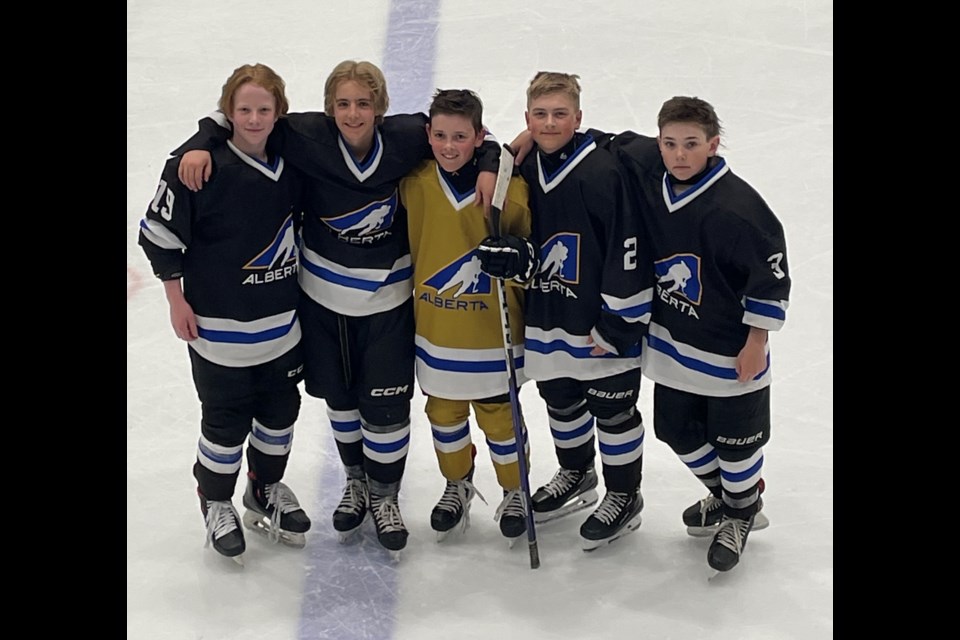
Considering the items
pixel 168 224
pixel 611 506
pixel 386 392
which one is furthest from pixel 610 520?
pixel 168 224

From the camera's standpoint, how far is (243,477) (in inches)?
156

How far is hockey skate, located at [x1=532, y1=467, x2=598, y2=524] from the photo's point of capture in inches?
147

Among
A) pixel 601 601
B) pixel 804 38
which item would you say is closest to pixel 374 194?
pixel 601 601

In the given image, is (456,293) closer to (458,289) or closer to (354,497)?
(458,289)

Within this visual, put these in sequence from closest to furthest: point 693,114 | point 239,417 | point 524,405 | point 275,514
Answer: point 693,114 → point 239,417 → point 275,514 → point 524,405

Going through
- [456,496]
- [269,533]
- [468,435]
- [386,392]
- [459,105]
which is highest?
[459,105]

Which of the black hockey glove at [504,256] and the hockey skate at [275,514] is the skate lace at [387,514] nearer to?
the hockey skate at [275,514]

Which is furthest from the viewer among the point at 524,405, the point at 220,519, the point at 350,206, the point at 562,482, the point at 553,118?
the point at 524,405

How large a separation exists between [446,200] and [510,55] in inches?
96.9

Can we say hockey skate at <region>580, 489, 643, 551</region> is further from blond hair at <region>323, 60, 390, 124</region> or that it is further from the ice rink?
blond hair at <region>323, 60, 390, 124</region>

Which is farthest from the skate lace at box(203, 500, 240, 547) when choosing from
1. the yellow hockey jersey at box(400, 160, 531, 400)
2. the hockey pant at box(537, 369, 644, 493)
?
the hockey pant at box(537, 369, 644, 493)

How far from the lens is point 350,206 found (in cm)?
330

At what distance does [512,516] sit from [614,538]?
275mm

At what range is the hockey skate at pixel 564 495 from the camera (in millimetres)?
3734
